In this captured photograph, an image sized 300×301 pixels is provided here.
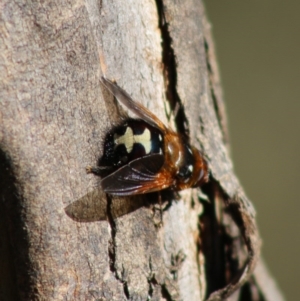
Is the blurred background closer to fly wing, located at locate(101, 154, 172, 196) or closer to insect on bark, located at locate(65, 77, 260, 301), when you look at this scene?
insect on bark, located at locate(65, 77, 260, 301)

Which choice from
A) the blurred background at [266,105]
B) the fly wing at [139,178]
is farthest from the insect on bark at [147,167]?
the blurred background at [266,105]

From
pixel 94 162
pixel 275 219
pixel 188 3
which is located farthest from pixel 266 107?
pixel 94 162

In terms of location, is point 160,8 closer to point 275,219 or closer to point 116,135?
point 116,135

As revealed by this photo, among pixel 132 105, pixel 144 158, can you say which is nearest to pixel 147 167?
pixel 144 158

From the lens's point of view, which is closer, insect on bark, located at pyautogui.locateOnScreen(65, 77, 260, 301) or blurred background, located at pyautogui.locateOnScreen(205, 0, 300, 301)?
insect on bark, located at pyautogui.locateOnScreen(65, 77, 260, 301)

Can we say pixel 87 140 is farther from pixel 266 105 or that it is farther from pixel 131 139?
pixel 266 105

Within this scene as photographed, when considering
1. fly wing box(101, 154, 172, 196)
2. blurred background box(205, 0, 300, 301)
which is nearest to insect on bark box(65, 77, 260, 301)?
fly wing box(101, 154, 172, 196)

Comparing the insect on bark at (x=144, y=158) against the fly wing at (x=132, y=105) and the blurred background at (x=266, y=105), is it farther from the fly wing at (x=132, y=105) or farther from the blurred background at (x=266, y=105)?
the blurred background at (x=266, y=105)
